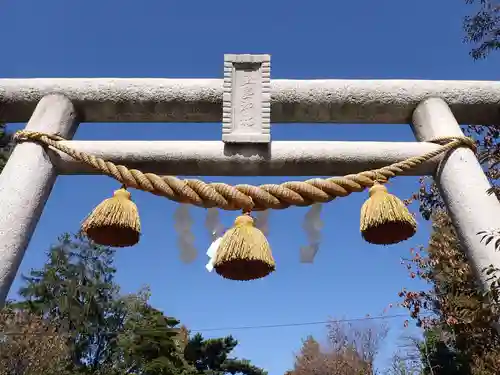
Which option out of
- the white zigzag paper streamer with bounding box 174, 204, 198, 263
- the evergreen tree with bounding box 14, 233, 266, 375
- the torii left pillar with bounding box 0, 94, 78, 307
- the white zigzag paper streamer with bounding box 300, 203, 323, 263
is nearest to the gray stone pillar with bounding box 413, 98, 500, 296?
the white zigzag paper streamer with bounding box 300, 203, 323, 263

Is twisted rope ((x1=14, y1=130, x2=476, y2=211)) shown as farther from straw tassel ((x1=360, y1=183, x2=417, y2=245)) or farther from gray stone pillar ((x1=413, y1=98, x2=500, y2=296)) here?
gray stone pillar ((x1=413, y1=98, x2=500, y2=296))

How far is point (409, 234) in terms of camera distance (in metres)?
2.44

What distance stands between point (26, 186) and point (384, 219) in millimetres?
1826

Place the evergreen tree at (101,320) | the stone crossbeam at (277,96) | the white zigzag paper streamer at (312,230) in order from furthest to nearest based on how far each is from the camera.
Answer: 1. the evergreen tree at (101,320)
2. the stone crossbeam at (277,96)
3. the white zigzag paper streamer at (312,230)

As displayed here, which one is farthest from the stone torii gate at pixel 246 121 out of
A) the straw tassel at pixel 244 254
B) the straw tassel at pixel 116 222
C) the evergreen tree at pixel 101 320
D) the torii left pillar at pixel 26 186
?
the evergreen tree at pixel 101 320

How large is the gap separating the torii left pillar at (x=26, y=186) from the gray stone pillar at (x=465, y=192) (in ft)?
7.04

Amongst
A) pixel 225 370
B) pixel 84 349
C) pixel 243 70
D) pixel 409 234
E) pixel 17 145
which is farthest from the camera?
pixel 225 370

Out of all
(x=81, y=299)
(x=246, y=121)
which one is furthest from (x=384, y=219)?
(x=81, y=299)

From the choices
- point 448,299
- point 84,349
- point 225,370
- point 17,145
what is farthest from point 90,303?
point 17,145

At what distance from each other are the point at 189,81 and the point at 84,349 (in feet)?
76.8

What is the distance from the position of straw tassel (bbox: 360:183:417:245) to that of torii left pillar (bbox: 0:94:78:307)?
169 cm

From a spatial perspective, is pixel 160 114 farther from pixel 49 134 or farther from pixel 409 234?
pixel 409 234

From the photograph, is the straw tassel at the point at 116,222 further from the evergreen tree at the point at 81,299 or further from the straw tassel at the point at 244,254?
the evergreen tree at the point at 81,299

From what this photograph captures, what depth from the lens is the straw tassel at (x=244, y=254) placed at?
2.16 meters
